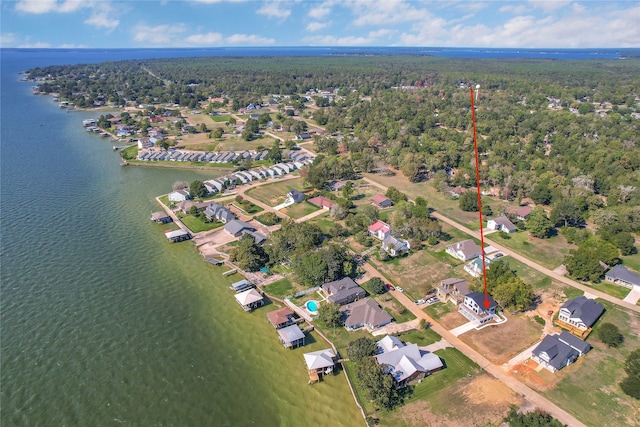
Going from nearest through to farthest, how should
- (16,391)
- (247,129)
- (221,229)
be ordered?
(16,391) → (221,229) → (247,129)

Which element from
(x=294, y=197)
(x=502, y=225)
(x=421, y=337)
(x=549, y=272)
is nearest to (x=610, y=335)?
(x=549, y=272)

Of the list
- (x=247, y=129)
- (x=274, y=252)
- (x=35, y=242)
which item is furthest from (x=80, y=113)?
(x=274, y=252)

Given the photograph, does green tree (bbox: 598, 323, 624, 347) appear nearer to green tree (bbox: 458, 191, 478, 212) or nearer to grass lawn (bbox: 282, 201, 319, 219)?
green tree (bbox: 458, 191, 478, 212)

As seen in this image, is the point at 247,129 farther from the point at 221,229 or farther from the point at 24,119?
the point at 24,119

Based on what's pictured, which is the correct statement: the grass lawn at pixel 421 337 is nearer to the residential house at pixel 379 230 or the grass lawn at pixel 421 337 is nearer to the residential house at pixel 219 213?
the residential house at pixel 379 230

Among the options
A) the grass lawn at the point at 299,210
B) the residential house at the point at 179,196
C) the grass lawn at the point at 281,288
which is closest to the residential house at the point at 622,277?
the grass lawn at the point at 281,288

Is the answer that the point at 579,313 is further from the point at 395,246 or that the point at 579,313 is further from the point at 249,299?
the point at 249,299
